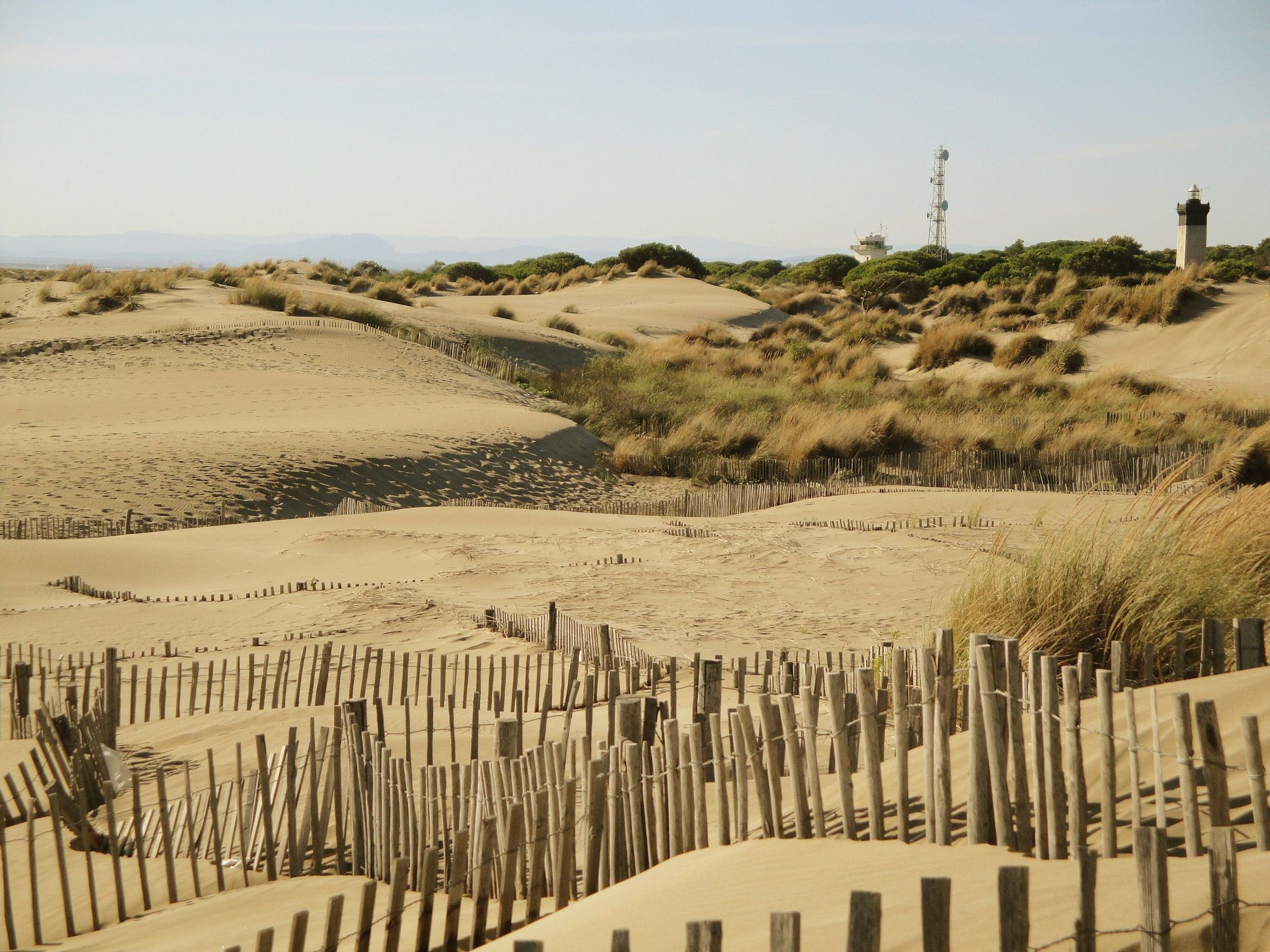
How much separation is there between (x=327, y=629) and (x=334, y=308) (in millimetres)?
22294

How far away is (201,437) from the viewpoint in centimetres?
2027

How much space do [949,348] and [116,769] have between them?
28.4 meters

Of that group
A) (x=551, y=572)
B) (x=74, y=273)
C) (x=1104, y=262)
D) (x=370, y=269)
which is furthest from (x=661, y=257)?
(x=551, y=572)

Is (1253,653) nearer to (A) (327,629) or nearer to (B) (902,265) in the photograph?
(A) (327,629)

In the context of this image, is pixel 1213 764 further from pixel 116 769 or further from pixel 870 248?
pixel 870 248

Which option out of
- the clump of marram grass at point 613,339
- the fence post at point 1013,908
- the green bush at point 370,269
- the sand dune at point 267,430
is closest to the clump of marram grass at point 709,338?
the clump of marram grass at point 613,339

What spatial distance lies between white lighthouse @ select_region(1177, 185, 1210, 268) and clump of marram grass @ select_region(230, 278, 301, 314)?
94.6 feet

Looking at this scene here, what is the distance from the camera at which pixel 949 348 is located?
32156mm

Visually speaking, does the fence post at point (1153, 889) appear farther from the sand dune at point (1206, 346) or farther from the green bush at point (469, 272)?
the green bush at point (469, 272)

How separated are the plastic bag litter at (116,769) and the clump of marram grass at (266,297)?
2619 cm

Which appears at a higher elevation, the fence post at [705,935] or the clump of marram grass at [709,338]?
the clump of marram grass at [709,338]

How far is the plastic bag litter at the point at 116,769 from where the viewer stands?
21.1ft

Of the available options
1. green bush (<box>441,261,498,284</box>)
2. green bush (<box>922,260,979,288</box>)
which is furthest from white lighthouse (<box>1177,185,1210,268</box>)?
green bush (<box>441,261,498,284</box>)

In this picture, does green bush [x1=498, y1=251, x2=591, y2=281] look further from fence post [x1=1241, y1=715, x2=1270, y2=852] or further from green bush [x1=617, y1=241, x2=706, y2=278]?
fence post [x1=1241, y1=715, x2=1270, y2=852]
